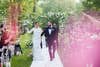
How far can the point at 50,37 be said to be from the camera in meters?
2.72

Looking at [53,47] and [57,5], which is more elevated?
[57,5]

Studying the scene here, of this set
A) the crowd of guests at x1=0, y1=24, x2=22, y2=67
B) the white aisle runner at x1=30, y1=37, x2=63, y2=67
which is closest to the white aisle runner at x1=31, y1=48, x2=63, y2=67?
the white aisle runner at x1=30, y1=37, x2=63, y2=67

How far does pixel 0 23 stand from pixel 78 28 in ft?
1.68

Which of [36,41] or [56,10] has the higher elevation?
[56,10]

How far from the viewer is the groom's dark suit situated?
2709 mm

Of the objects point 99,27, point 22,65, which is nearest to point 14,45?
point 22,65

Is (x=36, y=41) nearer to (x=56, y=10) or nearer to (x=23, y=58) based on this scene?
(x=23, y=58)

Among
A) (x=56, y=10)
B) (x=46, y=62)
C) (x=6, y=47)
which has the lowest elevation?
(x=46, y=62)

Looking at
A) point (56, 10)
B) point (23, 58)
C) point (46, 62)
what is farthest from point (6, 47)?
point (56, 10)

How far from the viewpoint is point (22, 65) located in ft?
8.82

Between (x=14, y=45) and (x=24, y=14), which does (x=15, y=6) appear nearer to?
(x=24, y=14)

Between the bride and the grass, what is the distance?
0.04m

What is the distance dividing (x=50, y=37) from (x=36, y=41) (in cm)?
9

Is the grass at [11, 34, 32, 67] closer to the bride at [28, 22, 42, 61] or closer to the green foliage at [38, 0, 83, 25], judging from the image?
the bride at [28, 22, 42, 61]
